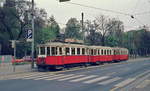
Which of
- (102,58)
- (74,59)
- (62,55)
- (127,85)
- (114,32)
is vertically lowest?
(127,85)

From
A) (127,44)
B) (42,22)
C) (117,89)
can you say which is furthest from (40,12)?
(117,89)

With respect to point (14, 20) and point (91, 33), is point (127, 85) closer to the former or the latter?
point (14, 20)

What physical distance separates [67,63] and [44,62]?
109 inches

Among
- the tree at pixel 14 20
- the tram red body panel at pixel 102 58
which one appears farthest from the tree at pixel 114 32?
the tram red body panel at pixel 102 58

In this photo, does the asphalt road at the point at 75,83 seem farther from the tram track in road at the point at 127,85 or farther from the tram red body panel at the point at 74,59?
the tram red body panel at the point at 74,59

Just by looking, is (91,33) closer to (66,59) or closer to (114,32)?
(114,32)

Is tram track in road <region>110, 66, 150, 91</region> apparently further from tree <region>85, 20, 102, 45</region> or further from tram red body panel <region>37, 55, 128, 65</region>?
tree <region>85, 20, 102, 45</region>

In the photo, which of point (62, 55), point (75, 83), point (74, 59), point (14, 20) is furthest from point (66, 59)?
point (14, 20)

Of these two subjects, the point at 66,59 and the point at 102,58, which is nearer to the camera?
the point at 66,59

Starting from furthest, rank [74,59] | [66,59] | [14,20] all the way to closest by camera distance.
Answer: [14,20]
[74,59]
[66,59]

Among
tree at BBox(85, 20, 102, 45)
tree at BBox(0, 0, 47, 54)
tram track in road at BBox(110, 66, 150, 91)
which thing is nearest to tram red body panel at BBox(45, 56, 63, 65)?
tram track in road at BBox(110, 66, 150, 91)

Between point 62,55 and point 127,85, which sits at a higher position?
point 62,55

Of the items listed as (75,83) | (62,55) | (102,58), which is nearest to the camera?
(75,83)

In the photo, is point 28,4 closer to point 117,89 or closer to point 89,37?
point 89,37
